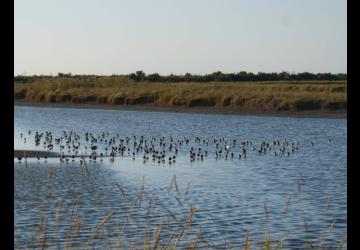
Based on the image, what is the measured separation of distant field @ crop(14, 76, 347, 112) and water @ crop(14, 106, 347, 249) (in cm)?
1325

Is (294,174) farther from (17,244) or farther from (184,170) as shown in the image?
(17,244)

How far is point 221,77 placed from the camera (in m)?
80.3

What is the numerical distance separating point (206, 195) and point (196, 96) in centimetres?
3345

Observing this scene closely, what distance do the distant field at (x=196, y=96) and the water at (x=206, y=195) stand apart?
1325cm

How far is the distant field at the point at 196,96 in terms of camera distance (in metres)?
42.6

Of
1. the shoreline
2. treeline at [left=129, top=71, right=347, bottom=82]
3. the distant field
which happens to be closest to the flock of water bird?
the shoreline

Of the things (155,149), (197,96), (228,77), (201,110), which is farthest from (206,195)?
(228,77)

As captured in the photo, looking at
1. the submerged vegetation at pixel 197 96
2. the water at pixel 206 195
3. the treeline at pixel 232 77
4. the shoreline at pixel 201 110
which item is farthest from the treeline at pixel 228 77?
the water at pixel 206 195

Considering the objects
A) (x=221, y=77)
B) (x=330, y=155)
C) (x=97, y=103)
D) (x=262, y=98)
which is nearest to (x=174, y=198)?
(x=330, y=155)

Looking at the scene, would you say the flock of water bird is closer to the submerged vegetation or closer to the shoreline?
the shoreline

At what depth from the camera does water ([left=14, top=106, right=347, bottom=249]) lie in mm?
9891

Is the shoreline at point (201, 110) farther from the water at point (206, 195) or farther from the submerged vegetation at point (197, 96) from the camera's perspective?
the water at point (206, 195)

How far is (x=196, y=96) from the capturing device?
47.3 meters
